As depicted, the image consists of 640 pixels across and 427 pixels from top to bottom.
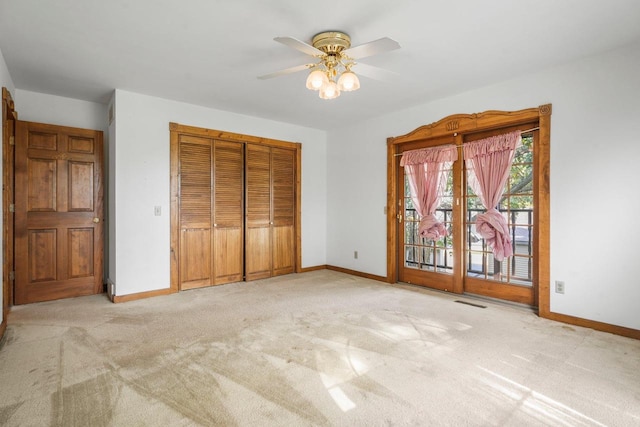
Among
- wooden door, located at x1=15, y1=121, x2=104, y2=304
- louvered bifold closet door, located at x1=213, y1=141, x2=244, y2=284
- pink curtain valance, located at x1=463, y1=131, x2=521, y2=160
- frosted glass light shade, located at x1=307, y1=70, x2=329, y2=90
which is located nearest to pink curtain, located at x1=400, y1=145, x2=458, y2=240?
pink curtain valance, located at x1=463, y1=131, x2=521, y2=160

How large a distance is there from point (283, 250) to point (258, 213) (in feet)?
2.59

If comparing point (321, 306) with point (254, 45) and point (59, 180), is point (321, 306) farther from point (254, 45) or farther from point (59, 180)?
point (59, 180)

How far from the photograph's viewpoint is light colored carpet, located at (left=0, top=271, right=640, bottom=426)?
5.95 feet

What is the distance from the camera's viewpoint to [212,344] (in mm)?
2711

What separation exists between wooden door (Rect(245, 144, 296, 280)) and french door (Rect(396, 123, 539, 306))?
72.6 inches

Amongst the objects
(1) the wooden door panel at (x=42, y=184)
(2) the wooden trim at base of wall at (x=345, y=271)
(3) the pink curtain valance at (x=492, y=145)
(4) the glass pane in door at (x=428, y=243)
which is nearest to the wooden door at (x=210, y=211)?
(2) the wooden trim at base of wall at (x=345, y=271)

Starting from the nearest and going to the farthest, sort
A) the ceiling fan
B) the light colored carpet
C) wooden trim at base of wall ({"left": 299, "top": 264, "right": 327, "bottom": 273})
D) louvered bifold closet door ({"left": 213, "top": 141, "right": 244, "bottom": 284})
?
the light colored carpet → the ceiling fan → louvered bifold closet door ({"left": 213, "top": 141, "right": 244, "bottom": 284}) → wooden trim at base of wall ({"left": 299, "top": 264, "right": 327, "bottom": 273})

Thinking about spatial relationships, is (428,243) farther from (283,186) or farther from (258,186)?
(258,186)

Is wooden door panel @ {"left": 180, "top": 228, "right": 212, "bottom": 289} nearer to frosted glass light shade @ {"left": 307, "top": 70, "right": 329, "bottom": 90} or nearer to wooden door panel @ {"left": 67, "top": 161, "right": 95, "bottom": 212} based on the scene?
wooden door panel @ {"left": 67, "top": 161, "right": 95, "bottom": 212}

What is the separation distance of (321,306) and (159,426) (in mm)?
2218

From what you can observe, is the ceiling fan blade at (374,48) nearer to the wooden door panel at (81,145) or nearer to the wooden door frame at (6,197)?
the wooden door frame at (6,197)

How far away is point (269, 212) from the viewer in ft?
17.5

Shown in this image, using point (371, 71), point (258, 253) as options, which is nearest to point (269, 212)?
point (258, 253)

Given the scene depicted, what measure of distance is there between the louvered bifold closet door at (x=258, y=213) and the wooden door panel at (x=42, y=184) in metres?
2.39
